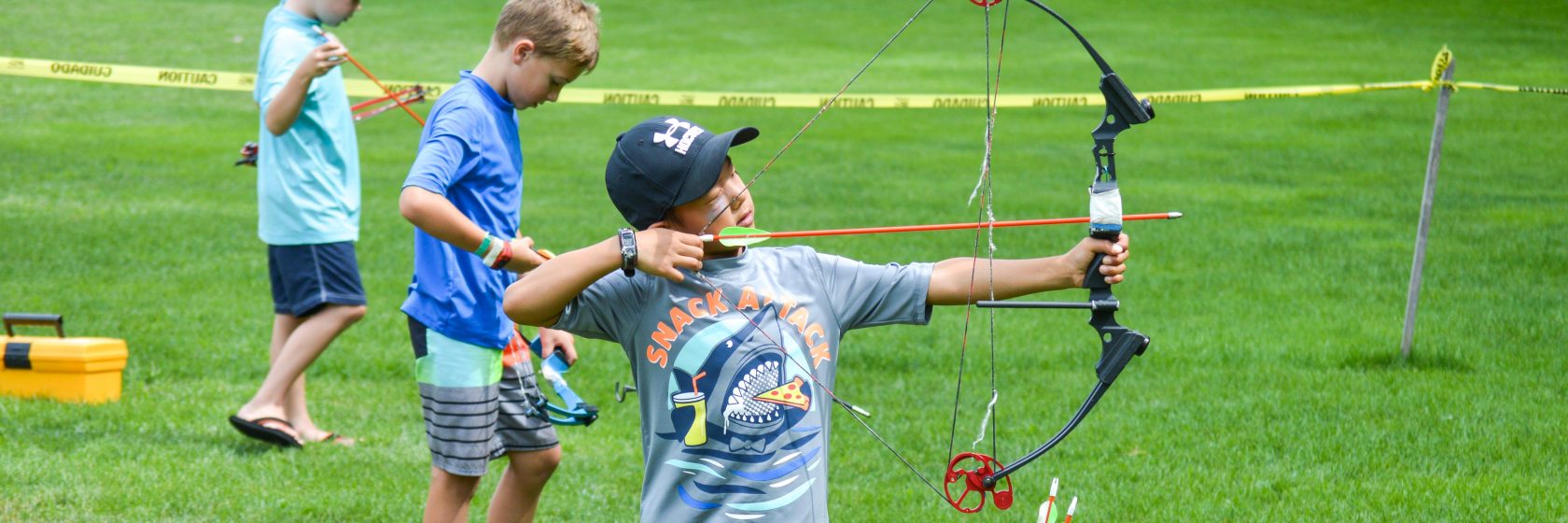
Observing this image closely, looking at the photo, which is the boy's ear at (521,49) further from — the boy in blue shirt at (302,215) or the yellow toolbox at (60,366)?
the yellow toolbox at (60,366)

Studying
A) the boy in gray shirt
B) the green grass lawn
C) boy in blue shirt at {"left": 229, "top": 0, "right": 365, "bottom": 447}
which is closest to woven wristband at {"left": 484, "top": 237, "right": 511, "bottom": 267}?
the boy in gray shirt

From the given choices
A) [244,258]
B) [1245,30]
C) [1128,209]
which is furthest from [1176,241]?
[1245,30]

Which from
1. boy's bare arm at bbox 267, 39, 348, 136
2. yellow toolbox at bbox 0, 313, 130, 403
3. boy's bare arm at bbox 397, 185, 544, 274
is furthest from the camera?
yellow toolbox at bbox 0, 313, 130, 403

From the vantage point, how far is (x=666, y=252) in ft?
9.15

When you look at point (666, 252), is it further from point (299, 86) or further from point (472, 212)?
point (299, 86)

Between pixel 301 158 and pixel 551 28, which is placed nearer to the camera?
pixel 551 28

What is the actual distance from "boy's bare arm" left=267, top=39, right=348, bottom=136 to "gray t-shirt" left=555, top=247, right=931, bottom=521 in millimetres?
2488

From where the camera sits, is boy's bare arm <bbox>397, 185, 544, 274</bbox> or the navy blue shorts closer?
boy's bare arm <bbox>397, 185, 544, 274</bbox>

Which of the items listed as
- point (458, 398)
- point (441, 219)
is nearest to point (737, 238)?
point (441, 219)

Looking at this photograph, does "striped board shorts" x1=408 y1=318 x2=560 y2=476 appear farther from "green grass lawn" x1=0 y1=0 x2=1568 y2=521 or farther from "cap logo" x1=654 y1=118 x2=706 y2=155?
"cap logo" x1=654 y1=118 x2=706 y2=155

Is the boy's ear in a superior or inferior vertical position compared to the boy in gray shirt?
superior

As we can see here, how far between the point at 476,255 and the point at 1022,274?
1.39 m

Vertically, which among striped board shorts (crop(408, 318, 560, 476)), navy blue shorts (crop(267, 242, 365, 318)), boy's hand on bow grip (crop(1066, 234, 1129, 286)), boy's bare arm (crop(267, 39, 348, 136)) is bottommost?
navy blue shorts (crop(267, 242, 365, 318))

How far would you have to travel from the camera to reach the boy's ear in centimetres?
388
